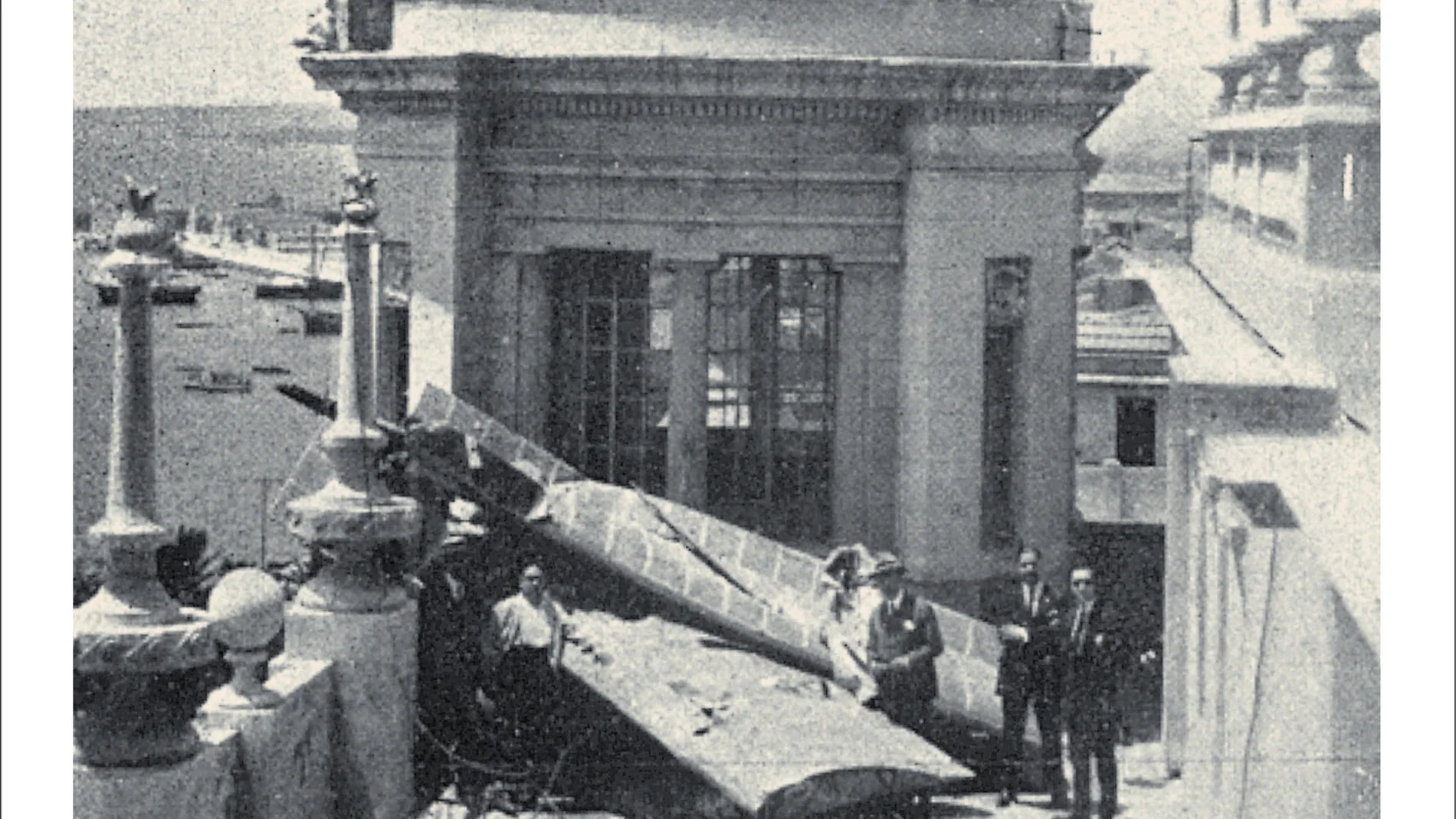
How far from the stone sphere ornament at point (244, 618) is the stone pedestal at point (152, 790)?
0.51m

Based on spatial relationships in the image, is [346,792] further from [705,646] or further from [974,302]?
[974,302]

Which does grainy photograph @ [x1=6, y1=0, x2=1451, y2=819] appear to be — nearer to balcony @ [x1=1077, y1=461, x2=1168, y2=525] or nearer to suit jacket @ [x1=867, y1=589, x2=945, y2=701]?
suit jacket @ [x1=867, y1=589, x2=945, y2=701]

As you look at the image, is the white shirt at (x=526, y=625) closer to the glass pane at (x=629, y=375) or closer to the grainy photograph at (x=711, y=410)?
the grainy photograph at (x=711, y=410)

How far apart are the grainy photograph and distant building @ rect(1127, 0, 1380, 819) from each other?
1.5 inches

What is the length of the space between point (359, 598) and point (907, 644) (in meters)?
2.88

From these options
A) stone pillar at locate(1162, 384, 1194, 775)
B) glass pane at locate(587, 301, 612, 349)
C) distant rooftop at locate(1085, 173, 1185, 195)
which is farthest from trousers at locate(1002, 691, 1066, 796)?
distant rooftop at locate(1085, 173, 1185, 195)

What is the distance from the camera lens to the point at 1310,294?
339 inches

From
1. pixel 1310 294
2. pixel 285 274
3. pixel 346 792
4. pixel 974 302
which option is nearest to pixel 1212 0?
pixel 974 302

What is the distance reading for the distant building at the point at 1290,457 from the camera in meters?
7.48

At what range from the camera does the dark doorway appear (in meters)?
18.0

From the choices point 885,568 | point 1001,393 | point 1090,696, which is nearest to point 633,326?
point 1001,393

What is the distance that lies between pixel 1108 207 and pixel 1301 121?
A: 35.8ft
